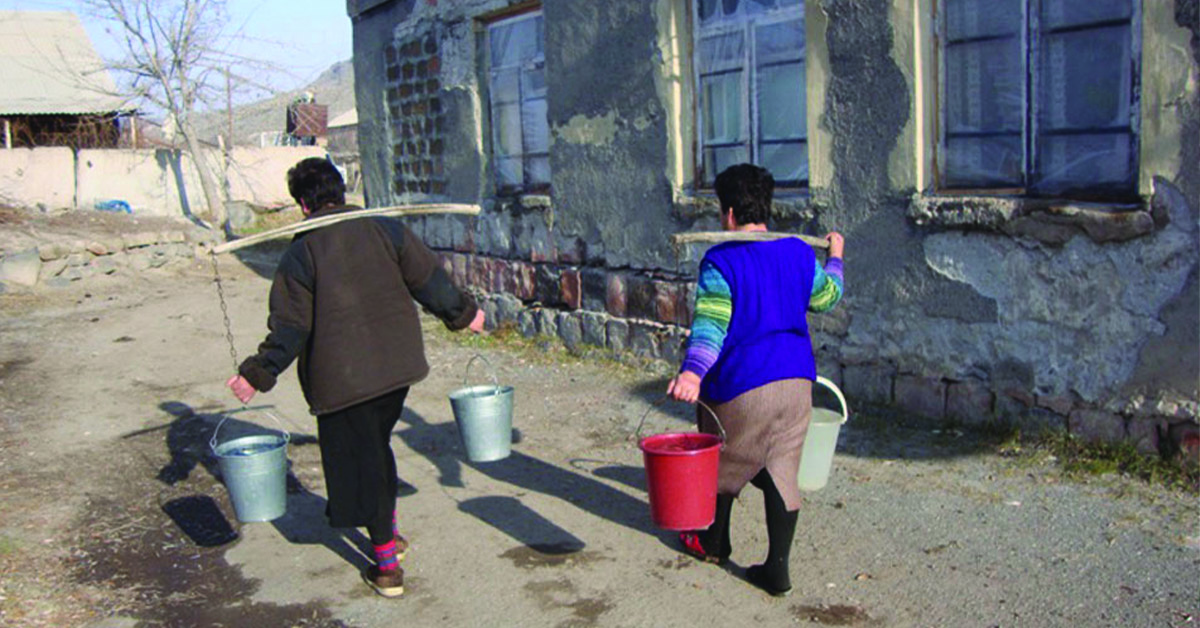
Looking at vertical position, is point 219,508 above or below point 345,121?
below

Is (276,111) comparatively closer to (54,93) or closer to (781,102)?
(54,93)

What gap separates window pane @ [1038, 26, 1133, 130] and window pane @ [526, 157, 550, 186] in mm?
4513

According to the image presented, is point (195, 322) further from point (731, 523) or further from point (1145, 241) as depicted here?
point (1145, 241)

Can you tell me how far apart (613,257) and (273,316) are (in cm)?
428

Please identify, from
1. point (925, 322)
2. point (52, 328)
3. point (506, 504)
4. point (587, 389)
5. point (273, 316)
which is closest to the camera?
point (273, 316)

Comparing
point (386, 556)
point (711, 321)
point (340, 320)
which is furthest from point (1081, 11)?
point (386, 556)

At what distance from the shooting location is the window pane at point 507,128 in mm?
9328

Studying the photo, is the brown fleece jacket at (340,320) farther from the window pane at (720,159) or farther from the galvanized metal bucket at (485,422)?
the window pane at (720,159)

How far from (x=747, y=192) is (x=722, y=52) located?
351cm

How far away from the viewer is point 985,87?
18.1 ft

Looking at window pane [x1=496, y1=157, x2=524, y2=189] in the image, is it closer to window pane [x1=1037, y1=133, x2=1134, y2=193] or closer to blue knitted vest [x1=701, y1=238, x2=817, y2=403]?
window pane [x1=1037, y1=133, x2=1134, y2=193]

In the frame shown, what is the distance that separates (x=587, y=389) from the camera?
24.5ft

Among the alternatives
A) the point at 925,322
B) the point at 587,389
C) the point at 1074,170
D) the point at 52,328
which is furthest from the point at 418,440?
the point at 52,328

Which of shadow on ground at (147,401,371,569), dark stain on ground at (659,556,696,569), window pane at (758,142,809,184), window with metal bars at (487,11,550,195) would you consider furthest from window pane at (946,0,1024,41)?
shadow on ground at (147,401,371,569)
